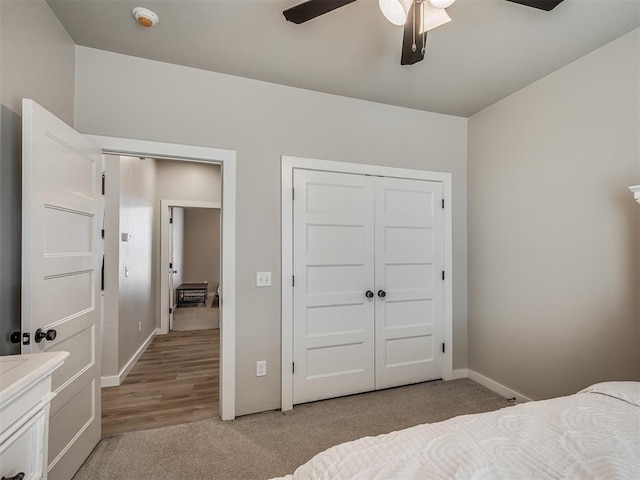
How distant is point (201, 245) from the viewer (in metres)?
8.08

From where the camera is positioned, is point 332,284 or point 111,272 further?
point 111,272

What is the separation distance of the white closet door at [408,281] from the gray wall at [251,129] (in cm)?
34

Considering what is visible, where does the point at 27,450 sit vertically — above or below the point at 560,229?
below

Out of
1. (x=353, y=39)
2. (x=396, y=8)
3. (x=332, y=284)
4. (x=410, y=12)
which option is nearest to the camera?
(x=396, y=8)

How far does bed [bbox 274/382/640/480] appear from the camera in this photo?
2.68ft

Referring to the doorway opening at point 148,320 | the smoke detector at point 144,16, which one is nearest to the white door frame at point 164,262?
the doorway opening at point 148,320

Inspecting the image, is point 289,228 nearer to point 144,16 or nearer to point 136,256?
point 144,16

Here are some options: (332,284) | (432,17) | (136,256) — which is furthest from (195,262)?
(432,17)

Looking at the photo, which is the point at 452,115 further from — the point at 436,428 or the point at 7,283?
the point at 7,283

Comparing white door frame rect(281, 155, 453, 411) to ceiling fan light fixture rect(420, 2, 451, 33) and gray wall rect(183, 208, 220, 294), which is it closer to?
ceiling fan light fixture rect(420, 2, 451, 33)

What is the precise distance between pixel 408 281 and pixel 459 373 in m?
1.12

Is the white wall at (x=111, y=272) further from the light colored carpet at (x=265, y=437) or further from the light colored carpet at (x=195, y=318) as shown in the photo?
the light colored carpet at (x=195, y=318)

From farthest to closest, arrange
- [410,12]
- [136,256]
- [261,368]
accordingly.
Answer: [136,256], [261,368], [410,12]

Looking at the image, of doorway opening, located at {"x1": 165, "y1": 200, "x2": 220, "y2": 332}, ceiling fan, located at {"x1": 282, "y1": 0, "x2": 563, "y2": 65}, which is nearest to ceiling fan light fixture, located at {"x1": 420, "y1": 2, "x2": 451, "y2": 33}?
ceiling fan, located at {"x1": 282, "y1": 0, "x2": 563, "y2": 65}
